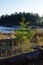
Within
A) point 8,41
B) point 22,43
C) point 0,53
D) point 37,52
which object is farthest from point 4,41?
point 37,52

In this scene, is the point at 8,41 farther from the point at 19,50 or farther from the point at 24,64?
the point at 24,64

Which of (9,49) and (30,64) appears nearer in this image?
(30,64)

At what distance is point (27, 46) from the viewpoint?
9062 millimetres

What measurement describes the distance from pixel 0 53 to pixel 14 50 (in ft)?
2.56

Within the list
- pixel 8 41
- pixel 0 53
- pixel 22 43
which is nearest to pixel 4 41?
pixel 8 41

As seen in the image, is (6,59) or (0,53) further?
(0,53)

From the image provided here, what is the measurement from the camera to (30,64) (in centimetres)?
234

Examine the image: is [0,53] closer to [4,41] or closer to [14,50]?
[14,50]

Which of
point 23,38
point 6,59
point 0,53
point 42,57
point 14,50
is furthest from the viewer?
point 23,38

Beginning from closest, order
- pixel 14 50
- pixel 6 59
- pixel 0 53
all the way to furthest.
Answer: pixel 6 59 → pixel 0 53 → pixel 14 50

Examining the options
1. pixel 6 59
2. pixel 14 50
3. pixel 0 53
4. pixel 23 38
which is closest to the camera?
pixel 6 59

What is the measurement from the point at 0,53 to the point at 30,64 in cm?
613

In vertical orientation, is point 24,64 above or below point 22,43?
above

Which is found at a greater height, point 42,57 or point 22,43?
point 42,57
